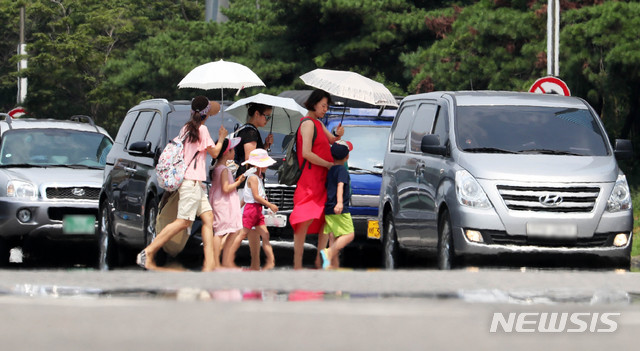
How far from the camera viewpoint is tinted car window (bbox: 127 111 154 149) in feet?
52.9

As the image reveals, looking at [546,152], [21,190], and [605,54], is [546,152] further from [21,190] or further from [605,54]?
[605,54]

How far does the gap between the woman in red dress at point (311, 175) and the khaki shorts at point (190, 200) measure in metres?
0.98

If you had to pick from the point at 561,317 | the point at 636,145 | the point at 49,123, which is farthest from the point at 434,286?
the point at 636,145

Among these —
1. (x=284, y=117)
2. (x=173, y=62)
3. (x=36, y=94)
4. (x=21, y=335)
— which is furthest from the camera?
(x=36, y=94)

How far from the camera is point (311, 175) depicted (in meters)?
13.6

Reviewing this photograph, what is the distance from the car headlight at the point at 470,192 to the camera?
40.4ft

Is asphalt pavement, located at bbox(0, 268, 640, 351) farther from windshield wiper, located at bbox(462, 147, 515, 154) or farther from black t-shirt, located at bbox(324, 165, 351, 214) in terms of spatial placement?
black t-shirt, located at bbox(324, 165, 351, 214)

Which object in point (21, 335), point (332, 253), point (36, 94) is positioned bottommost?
point (36, 94)

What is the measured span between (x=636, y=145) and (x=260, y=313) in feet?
72.8

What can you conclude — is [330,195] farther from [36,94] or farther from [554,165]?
[36,94]

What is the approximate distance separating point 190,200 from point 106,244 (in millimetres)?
3665

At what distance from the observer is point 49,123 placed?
18.7 m

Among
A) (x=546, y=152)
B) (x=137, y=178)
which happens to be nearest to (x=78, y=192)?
(x=137, y=178)

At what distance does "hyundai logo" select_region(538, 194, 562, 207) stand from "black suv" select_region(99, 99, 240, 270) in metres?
3.83
